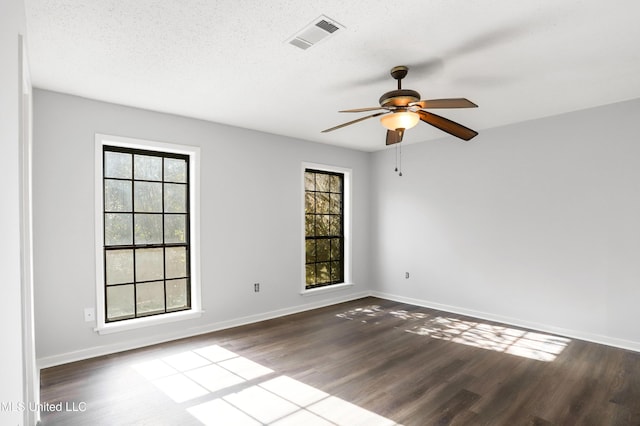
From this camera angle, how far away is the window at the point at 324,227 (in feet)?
18.5

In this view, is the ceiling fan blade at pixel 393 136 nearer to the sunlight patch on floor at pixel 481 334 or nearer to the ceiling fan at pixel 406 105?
the ceiling fan at pixel 406 105

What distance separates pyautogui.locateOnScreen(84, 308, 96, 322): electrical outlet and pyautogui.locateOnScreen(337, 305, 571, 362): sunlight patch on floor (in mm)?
3005

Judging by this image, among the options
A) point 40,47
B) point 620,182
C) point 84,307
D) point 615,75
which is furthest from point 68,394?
point 620,182

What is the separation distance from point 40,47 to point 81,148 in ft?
3.90

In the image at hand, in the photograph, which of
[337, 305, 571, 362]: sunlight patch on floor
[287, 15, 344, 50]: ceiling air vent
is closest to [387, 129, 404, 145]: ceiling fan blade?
[287, 15, 344, 50]: ceiling air vent

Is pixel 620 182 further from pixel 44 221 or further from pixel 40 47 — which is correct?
pixel 44 221

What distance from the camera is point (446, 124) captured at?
9.92 feet

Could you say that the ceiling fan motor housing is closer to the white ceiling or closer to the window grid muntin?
the white ceiling

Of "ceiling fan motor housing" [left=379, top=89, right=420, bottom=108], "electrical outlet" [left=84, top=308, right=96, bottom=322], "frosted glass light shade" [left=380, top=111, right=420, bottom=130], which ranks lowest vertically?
"electrical outlet" [left=84, top=308, right=96, bottom=322]

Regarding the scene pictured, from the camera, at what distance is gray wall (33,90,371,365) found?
3.30 metres

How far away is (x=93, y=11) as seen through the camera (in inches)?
81.0

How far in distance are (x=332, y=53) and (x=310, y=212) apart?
130 inches

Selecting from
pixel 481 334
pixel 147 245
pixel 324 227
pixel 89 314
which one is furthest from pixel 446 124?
pixel 89 314

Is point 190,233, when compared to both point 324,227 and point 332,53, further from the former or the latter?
point 332,53
